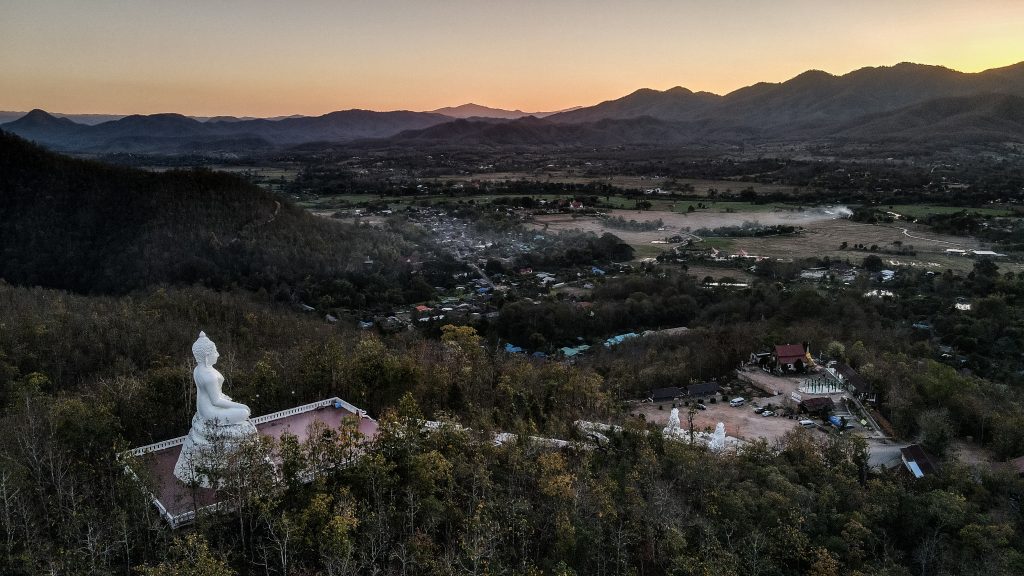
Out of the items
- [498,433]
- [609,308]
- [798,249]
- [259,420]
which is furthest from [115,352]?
[798,249]

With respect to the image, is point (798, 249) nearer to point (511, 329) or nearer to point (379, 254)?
point (511, 329)

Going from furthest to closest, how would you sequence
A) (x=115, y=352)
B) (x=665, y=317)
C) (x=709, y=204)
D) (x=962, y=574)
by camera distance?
1. (x=709, y=204)
2. (x=665, y=317)
3. (x=115, y=352)
4. (x=962, y=574)

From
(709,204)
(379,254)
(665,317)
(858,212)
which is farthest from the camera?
(709,204)

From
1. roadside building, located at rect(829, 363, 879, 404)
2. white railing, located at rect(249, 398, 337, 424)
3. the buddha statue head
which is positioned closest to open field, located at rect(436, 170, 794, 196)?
roadside building, located at rect(829, 363, 879, 404)

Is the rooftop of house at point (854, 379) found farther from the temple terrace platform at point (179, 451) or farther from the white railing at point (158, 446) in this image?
the white railing at point (158, 446)

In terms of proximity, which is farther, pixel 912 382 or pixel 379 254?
pixel 379 254

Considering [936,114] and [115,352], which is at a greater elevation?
[936,114]

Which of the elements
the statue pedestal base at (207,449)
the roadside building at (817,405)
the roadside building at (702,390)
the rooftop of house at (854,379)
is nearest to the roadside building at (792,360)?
the rooftop of house at (854,379)
